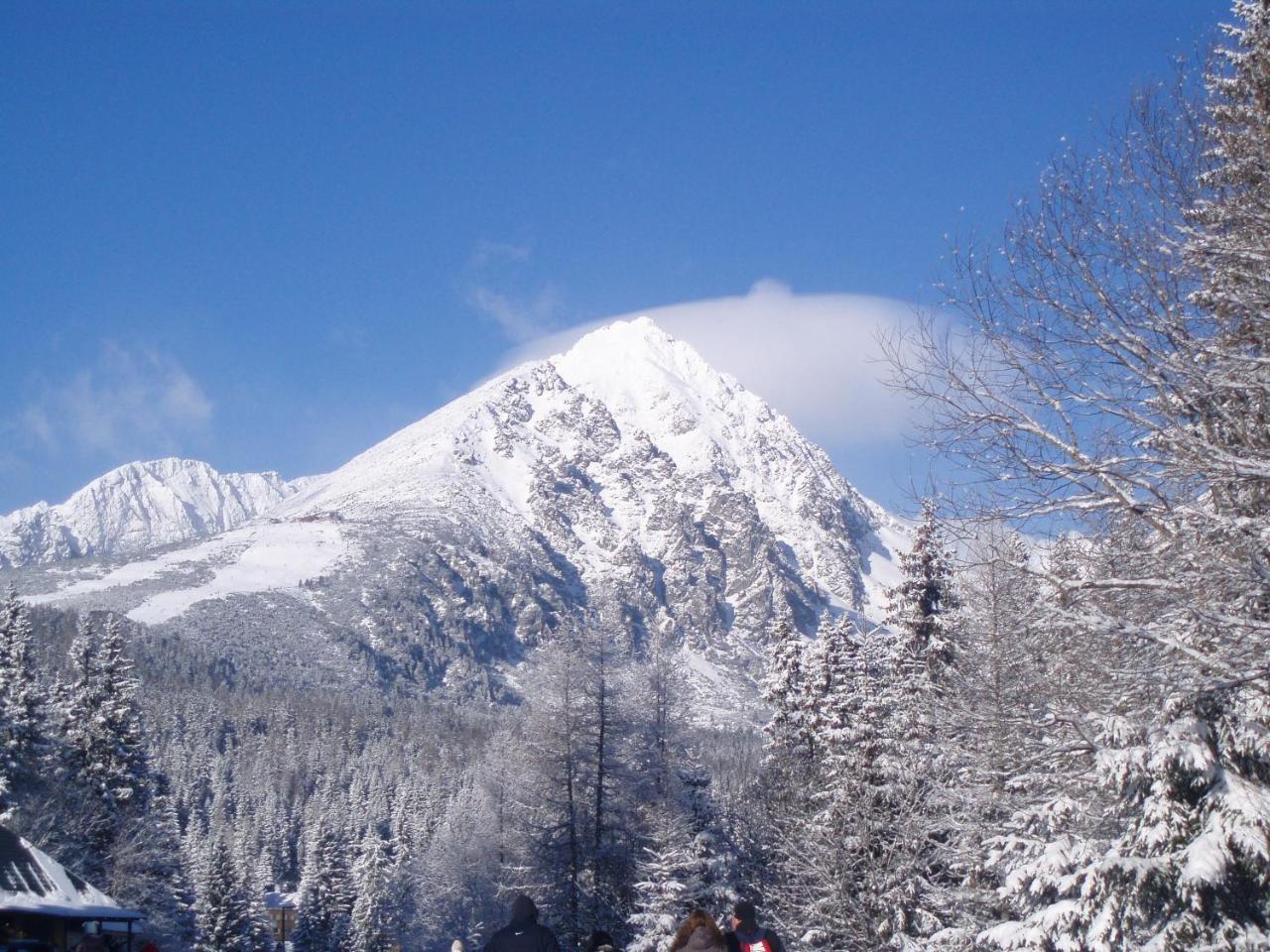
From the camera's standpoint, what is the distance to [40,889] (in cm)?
2378

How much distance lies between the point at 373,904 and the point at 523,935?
5439 centimetres

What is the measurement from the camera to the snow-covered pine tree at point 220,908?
39.9 m

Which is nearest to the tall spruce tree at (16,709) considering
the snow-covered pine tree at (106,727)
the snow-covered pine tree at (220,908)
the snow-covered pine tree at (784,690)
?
the snow-covered pine tree at (106,727)

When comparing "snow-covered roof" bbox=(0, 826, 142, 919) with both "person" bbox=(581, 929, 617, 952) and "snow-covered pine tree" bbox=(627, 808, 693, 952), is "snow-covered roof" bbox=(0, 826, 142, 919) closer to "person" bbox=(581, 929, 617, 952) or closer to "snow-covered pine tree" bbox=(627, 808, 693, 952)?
"snow-covered pine tree" bbox=(627, 808, 693, 952)

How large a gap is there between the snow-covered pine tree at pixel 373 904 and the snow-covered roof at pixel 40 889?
94.0ft

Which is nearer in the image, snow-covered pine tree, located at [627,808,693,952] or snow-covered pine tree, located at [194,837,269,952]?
snow-covered pine tree, located at [627,808,693,952]

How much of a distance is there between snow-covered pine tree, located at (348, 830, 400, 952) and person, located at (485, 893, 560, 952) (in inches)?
1880

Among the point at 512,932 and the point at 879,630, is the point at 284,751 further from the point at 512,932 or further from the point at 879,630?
the point at 512,932

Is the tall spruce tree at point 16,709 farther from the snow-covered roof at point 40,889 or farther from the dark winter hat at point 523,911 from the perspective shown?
the dark winter hat at point 523,911

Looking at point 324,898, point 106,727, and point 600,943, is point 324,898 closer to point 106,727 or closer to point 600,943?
point 106,727

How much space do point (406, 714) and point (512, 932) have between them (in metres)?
177

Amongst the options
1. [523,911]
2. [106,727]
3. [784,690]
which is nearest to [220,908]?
[106,727]

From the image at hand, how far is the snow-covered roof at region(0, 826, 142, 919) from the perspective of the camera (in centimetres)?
2266

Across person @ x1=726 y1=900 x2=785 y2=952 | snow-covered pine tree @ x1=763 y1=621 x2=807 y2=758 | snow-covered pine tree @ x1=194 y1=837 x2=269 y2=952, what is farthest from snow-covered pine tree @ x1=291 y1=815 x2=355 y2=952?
person @ x1=726 y1=900 x2=785 y2=952
